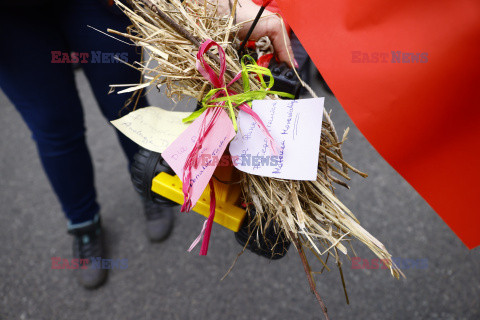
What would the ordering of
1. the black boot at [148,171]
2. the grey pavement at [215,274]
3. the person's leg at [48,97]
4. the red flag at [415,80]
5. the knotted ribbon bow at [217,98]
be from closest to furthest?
the red flag at [415,80] → the knotted ribbon bow at [217,98] → the black boot at [148,171] → the person's leg at [48,97] → the grey pavement at [215,274]

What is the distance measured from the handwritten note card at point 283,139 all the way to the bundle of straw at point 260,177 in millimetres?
47

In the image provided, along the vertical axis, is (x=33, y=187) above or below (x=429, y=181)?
below

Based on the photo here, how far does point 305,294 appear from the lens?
1.30 meters

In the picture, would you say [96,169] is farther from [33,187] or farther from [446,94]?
[446,94]

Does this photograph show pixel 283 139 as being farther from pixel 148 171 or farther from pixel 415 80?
pixel 148 171

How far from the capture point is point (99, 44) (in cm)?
98

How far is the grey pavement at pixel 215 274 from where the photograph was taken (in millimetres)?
1270

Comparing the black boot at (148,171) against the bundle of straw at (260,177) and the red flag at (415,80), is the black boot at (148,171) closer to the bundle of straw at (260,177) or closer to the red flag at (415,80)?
the bundle of straw at (260,177)

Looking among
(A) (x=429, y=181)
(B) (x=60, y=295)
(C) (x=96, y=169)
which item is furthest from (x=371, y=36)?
(C) (x=96, y=169)

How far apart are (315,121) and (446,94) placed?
19cm

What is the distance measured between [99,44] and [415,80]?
0.85 meters

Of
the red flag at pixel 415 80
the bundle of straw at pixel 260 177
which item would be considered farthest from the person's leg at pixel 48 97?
the red flag at pixel 415 80

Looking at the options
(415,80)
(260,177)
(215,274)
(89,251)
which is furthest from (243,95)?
(89,251)

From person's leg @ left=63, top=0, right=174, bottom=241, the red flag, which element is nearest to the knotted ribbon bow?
the red flag
